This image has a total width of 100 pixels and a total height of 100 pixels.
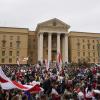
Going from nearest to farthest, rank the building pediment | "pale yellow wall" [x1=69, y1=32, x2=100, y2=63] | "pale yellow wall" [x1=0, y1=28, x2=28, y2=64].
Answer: the building pediment < "pale yellow wall" [x1=0, y1=28, x2=28, y2=64] < "pale yellow wall" [x1=69, y1=32, x2=100, y2=63]

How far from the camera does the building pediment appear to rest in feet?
291

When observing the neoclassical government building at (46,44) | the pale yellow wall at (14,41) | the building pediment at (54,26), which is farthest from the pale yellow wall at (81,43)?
the pale yellow wall at (14,41)

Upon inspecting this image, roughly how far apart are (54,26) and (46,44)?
6.03 m

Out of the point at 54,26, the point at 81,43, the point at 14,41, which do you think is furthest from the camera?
the point at 81,43

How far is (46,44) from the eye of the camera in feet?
302

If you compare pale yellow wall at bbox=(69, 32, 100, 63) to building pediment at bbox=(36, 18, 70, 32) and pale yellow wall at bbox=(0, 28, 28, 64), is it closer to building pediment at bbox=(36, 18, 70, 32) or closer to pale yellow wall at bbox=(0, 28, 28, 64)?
building pediment at bbox=(36, 18, 70, 32)

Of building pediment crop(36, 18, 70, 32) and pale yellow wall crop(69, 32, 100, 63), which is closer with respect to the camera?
building pediment crop(36, 18, 70, 32)

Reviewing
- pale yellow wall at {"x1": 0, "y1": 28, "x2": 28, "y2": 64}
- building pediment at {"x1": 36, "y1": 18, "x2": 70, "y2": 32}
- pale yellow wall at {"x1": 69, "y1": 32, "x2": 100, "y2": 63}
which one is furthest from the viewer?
pale yellow wall at {"x1": 69, "y1": 32, "x2": 100, "y2": 63}

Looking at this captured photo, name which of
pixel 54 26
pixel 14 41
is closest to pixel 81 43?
pixel 54 26

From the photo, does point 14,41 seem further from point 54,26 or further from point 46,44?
point 54,26

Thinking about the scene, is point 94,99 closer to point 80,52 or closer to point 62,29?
point 62,29

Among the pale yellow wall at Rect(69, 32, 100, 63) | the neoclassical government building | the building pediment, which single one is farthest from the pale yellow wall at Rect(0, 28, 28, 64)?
the pale yellow wall at Rect(69, 32, 100, 63)

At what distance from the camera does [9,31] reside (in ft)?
303

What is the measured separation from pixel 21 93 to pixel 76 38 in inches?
3296
